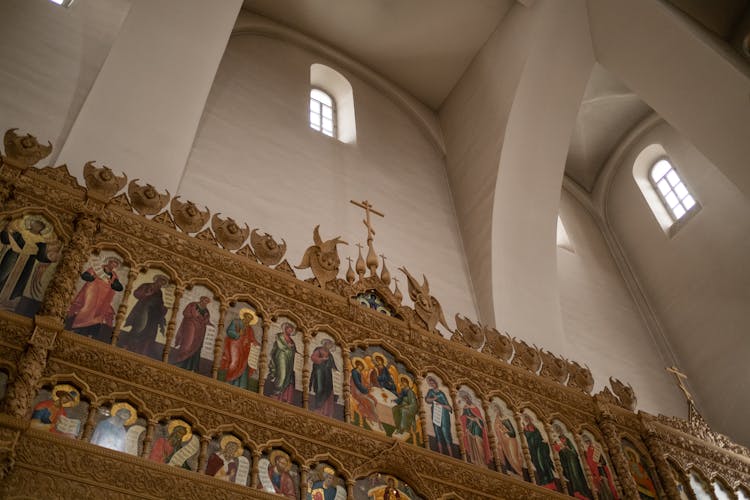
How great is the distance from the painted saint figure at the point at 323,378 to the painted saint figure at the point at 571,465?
2.54 meters

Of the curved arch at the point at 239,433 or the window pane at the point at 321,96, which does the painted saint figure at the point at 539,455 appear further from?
the window pane at the point at 321,96

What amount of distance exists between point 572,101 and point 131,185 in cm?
925

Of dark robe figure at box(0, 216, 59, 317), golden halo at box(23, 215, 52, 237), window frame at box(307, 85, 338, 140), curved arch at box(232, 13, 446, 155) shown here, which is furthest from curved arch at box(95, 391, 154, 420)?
curved arch at box(232, 13, 446, 155)

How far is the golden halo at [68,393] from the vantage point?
16.1ft

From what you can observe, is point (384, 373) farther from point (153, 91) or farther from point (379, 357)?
point (153, 91)

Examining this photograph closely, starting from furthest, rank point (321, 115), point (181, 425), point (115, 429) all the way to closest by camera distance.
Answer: point (321, 115) < point (181, 425) < point (115, 429)

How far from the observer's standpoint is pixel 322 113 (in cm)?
1357

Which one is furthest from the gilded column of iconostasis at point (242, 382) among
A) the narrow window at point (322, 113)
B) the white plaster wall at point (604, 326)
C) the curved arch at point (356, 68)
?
the curved arch at point (356, 68)

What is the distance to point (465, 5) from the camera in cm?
1427

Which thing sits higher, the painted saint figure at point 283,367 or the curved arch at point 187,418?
the painted saint figure at point 283,367

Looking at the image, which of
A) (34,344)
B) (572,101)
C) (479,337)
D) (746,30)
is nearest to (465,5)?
(572,101)

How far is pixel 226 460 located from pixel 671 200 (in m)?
12.7

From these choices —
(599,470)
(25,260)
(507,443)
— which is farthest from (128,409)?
(599,470)

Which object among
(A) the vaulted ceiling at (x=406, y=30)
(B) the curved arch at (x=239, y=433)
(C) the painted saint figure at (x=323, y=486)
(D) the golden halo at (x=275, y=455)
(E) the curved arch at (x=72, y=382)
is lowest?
(C) the painted saint figure at (x=323, y=486)
